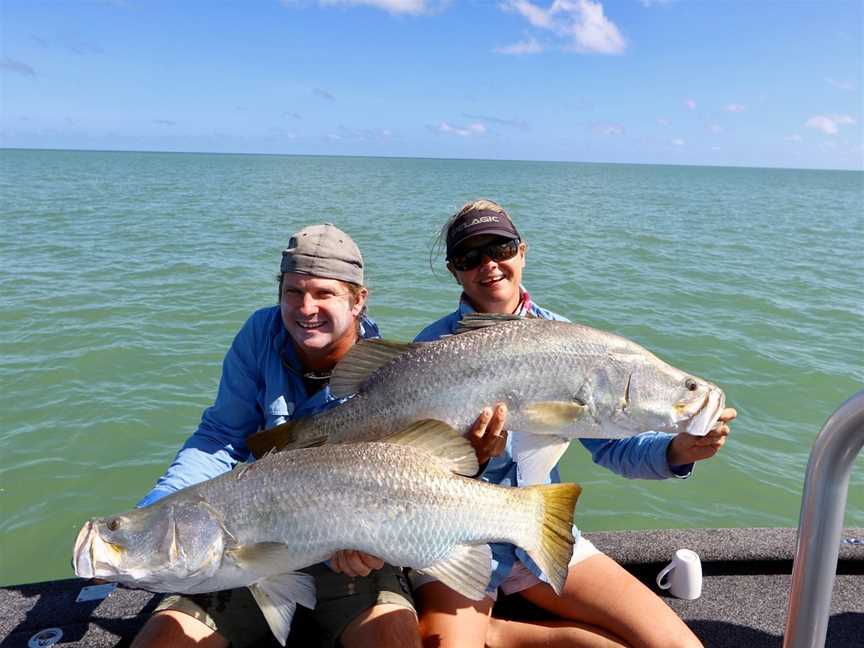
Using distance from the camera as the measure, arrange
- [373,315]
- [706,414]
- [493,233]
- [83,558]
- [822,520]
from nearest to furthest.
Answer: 1. [822,520]
2. [83,558]
3. [706,414]
4. [493,233]
5. [373,315]

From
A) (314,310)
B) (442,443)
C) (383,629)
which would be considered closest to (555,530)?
(442,443)

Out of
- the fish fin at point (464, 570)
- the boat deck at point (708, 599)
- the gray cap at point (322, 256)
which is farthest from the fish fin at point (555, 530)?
the gray cap at point (322, 256)

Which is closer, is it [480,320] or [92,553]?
[92,553]

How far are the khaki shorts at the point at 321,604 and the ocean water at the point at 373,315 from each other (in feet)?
5.26

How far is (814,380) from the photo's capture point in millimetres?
10547

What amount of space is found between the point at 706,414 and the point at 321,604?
6.02 feet

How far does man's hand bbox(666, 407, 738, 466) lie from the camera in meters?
2.80

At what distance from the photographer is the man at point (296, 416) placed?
2.83 m

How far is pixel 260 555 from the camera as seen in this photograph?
244 centimetres

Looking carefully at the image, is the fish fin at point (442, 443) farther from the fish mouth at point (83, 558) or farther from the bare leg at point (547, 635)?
the bare leg at point (547, 635)

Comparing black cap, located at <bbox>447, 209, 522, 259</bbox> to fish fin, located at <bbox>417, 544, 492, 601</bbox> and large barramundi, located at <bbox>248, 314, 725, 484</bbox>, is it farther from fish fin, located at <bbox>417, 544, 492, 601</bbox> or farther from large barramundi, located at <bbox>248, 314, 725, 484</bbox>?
fish fin, located at <bbox>417, 544, 492, 601</bbox>

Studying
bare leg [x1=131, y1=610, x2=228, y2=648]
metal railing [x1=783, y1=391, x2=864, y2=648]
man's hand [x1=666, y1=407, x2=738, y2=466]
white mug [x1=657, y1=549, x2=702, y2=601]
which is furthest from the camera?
white mug [x1=657, y1=549, x2=702, y2=601]

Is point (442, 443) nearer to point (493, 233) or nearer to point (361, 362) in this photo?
point (361, 362)

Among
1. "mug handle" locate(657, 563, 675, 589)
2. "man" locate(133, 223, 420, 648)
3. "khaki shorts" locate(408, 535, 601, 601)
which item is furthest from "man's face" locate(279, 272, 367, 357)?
"mug handle" locate(657, 563, 675, 589)
